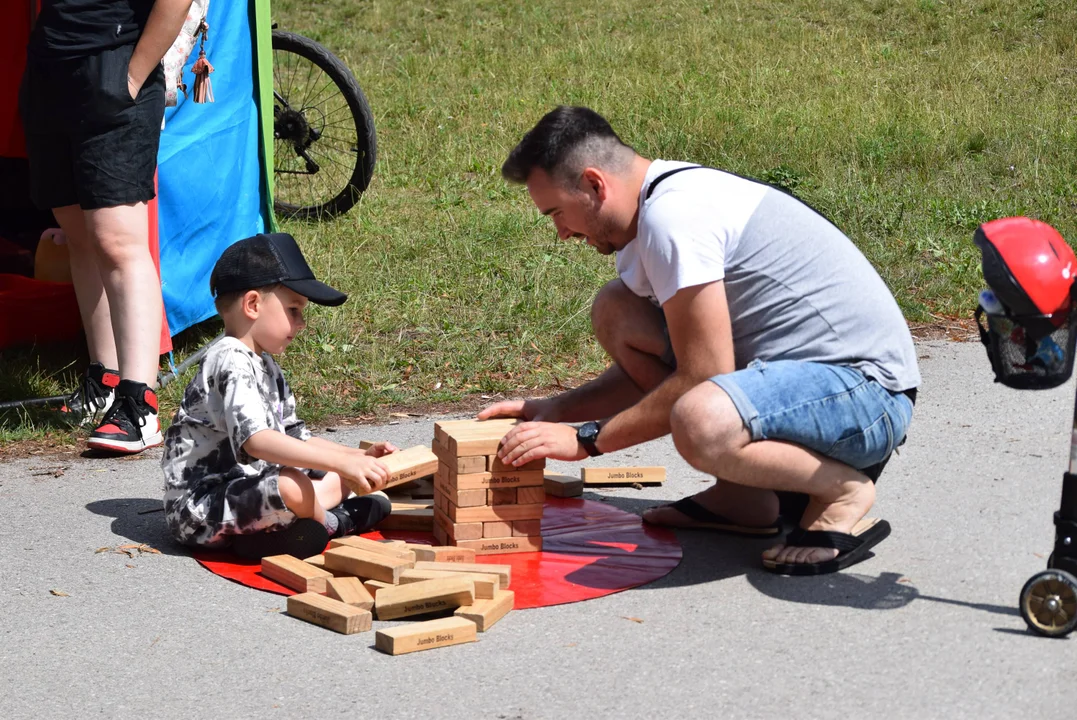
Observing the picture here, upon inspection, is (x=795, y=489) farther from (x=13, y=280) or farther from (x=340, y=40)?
(x=340, y=40)

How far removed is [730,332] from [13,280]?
15.1 feet

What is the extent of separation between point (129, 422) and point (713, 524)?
2360 mm

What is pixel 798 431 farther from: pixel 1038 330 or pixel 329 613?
pixel 329 613

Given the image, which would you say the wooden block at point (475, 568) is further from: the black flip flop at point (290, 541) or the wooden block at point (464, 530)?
the black flip flop at point (290, 541)

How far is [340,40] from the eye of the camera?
15.3 metres

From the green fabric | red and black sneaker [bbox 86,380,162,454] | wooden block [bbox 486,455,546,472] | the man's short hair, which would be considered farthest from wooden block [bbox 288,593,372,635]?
the green fabric

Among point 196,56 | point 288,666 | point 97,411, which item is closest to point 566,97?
point 196,56

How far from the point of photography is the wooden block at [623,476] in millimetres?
4812

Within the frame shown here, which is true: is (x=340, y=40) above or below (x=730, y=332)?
above

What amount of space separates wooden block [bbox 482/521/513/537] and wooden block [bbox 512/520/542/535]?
2cm

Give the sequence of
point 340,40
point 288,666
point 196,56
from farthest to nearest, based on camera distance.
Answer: point 340,40
point 196,56
point 288,666

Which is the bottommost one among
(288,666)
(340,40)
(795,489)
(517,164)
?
(288,666)

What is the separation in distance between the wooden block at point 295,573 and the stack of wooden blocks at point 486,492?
452mm

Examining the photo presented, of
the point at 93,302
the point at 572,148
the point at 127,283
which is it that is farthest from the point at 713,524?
the point at 93,302
